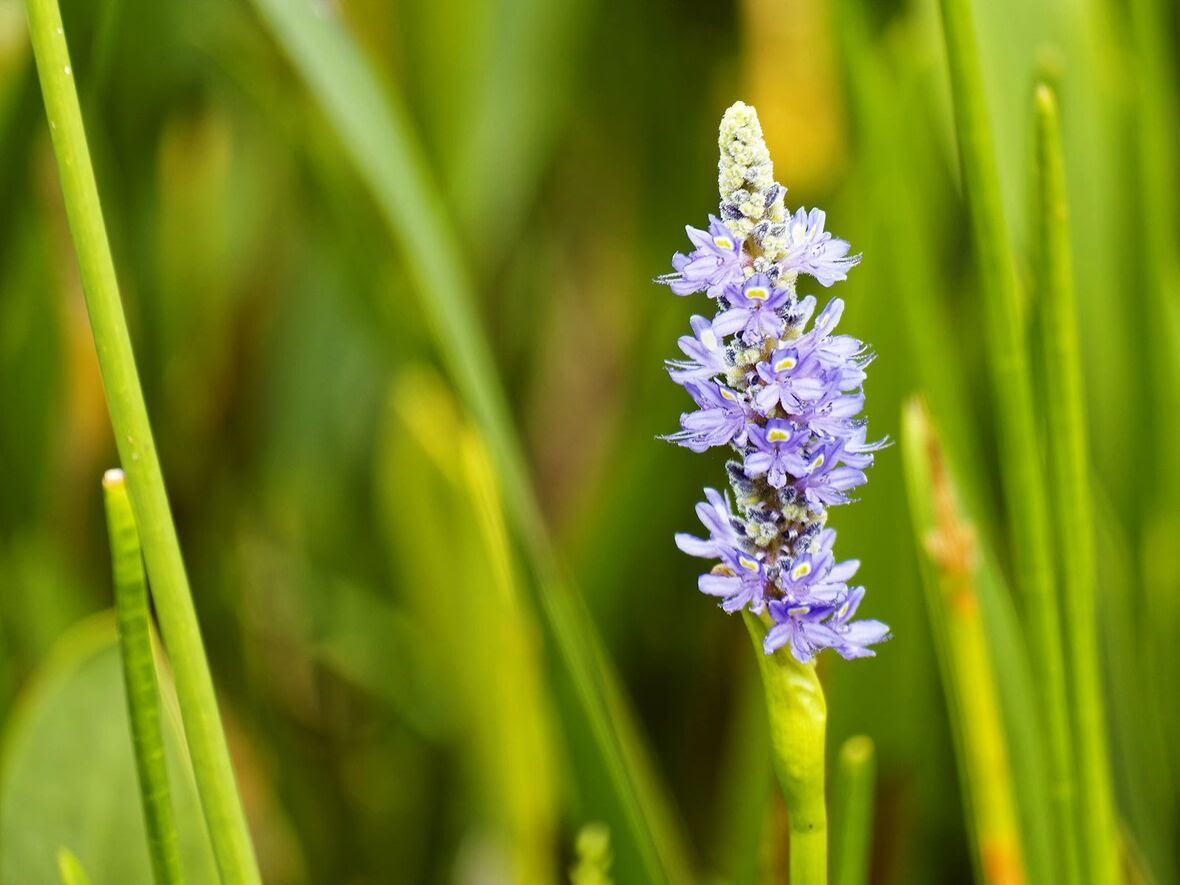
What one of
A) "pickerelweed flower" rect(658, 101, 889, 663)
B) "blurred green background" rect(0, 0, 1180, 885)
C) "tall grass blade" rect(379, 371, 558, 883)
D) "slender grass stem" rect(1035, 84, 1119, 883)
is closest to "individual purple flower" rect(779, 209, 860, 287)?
"pickerelweed flower" rect(658, 101, 889, 663)

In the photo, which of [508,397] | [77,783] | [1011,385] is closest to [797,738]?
[1011,385]

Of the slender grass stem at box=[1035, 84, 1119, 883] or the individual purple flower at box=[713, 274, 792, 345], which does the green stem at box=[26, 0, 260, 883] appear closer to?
the individual purple flower at box=[713, 274, 792, 345]

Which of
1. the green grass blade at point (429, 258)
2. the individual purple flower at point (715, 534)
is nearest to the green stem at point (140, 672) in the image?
the individual purple flower at point (715, 534)

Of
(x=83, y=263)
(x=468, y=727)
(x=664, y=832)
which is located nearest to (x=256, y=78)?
(x=468, y=727)

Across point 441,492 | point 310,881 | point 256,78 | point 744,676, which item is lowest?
point 310,881

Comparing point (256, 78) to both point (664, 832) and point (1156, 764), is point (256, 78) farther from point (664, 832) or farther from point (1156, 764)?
point (1156, 764)

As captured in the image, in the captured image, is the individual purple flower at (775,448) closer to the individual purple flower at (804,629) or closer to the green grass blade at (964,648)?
the individual purple flower at (804,629)

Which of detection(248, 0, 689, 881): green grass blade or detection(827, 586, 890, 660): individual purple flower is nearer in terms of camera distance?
detection(827, 586, 890, 660): individual purple flower
